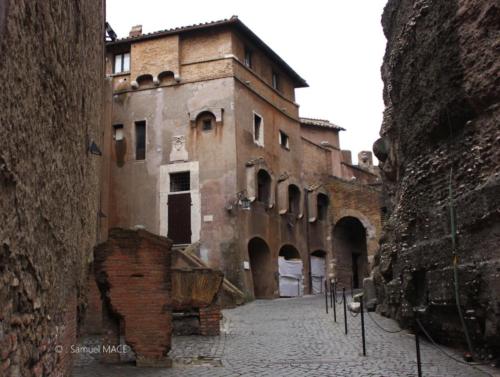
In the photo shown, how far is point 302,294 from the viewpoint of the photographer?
25.7m

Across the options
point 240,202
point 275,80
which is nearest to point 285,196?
point 240,202

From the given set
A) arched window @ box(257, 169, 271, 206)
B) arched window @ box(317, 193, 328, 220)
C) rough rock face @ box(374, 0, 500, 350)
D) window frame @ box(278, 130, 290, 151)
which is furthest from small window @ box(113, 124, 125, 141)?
rough rock face @ box(374, 0, 500, 350)

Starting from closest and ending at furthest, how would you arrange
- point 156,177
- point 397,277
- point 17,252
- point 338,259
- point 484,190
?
point 17,252
point 484,190
point 397,277
point 156,177
point 338,259

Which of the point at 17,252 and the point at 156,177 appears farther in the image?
the point at 156,177

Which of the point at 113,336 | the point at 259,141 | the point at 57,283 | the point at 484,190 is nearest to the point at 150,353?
the point at 113,336

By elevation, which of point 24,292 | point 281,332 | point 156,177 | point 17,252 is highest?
point 156,177

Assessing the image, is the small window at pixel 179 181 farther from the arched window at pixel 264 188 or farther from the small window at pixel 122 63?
the small window at pixel 122 63

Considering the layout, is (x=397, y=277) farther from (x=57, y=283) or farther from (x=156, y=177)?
(x=156, y=177)

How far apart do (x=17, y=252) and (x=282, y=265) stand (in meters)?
21.6

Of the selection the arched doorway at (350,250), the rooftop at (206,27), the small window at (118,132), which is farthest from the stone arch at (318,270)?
the small window at (118,132)

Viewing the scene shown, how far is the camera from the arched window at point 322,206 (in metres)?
29.1

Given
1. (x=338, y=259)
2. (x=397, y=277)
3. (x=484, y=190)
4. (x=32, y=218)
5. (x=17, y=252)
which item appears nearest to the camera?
(x=17, y=252)

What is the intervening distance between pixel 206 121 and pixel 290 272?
292 inches

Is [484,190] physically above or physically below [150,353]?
above
